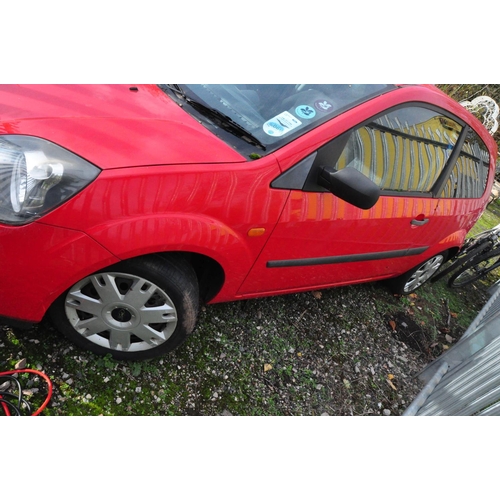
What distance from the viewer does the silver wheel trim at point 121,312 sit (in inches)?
72.4

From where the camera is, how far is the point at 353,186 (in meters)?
1.89

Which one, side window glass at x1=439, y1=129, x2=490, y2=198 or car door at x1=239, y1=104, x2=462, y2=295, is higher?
side window glass at x1=439, y1=129, x2=490, y2=198

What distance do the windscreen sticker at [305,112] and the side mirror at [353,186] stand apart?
321 mm

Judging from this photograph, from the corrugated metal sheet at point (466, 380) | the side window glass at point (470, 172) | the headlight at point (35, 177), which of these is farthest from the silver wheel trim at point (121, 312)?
the side window glass at point (470, 172)

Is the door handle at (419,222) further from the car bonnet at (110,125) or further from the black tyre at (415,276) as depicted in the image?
the car bonnet at (110,125)

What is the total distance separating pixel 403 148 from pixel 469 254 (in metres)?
2.48

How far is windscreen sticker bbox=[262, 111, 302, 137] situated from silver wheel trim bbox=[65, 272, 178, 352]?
3.32ft

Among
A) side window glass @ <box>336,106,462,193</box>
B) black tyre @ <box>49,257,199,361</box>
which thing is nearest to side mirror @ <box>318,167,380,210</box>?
side window glass @ <box>336,106,462,193</box>

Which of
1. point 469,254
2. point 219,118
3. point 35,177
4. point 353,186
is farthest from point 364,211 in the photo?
point 469,254

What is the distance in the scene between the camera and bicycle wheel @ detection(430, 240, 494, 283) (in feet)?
14.2

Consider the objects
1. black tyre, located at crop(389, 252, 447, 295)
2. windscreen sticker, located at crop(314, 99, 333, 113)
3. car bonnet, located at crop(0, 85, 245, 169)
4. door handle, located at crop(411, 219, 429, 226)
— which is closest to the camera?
car bonnet, located at crop(0, 85, 245, 169)

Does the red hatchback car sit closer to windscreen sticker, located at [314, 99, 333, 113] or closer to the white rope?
windscreen sticker, located at [314, 99, 333, 113]

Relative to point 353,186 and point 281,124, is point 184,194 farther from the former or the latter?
point 353,186

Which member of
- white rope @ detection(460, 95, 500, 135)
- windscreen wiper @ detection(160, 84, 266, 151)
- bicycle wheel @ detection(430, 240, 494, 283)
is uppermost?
white rope @ detection(460, 95, 500, 135)
